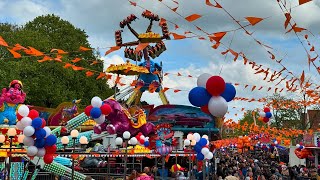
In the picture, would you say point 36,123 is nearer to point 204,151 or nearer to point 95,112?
point 95,112

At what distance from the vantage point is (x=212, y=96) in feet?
28.8

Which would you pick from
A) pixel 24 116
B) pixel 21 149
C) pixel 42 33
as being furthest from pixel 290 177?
pixel 42 33

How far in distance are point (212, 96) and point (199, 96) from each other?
0.26m

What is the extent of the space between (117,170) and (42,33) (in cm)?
1833

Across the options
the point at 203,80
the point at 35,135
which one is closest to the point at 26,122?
the point at 35,135

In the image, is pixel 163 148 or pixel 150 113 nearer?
pixel 163 148

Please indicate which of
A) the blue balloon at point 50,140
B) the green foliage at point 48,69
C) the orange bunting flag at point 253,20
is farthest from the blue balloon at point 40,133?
the green foliage at point 48,69

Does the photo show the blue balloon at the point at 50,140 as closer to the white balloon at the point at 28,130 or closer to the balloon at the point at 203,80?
the white balloon at the point at 28,130

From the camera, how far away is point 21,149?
13.8 meters

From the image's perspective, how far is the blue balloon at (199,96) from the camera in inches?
342

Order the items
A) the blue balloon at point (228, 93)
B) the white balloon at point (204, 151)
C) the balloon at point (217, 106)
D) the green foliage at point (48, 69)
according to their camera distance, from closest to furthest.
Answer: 1. the balloon at point (217, 106)
2. the blue balloon at point (228, 93)
3. the white balloon at point (204, 151)
4. the green foliage at point (48, 69)

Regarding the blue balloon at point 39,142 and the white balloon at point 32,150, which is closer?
the white balloon at point 32,150

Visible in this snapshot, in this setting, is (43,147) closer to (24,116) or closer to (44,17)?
(24,116)

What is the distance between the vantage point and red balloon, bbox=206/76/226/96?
867cm
